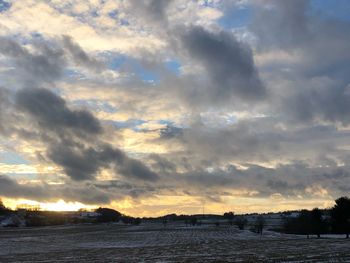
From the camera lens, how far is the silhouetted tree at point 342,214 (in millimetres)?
136875

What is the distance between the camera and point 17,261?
57062mm

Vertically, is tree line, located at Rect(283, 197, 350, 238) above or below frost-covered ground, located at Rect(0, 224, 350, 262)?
above

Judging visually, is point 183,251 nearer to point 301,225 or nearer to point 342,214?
point 342,214

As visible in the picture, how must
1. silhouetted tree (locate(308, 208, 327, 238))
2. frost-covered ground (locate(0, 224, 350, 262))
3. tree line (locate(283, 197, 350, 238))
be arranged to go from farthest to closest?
silhouetted tree (locate(308, 208, 327, 238)) < tree line (locate(283, 197, 350, 238)) < frost-covered ground (locate(0, 224, 350, 262))

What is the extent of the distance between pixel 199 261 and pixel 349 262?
14.7m

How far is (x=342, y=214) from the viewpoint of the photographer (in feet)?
455

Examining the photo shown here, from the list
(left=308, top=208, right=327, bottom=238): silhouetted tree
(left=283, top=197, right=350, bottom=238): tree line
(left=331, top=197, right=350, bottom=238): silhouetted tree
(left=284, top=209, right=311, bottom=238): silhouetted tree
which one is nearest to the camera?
(left=331, top=197, right=350, bottom=238): silhouetted tree

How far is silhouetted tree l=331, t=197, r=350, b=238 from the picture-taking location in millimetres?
136875

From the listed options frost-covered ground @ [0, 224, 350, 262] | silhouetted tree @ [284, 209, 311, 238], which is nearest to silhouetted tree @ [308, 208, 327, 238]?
silhouetted tree @ [284, 209, 311, 238]

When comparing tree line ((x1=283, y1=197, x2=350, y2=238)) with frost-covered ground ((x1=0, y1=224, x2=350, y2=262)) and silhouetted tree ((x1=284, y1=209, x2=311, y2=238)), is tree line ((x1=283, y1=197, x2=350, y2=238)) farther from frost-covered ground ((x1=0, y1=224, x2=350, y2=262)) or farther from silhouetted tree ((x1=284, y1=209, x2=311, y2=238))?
frost-covered ground ((x1=0, y1=224, x2=350, y2=262))

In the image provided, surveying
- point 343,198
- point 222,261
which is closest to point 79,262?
point 222,261

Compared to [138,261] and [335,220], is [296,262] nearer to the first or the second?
[138,261]

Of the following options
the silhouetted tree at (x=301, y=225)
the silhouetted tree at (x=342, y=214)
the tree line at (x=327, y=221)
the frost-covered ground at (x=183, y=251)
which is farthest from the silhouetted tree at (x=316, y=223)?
the frost-covered ground at (x=183, y=251)

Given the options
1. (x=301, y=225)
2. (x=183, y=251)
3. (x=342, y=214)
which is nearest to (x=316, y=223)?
(x=301, y=225)
